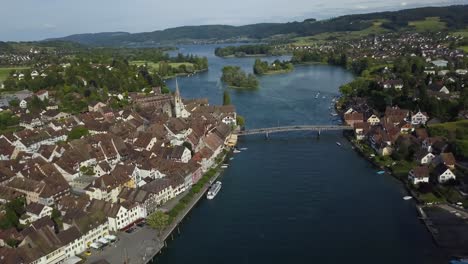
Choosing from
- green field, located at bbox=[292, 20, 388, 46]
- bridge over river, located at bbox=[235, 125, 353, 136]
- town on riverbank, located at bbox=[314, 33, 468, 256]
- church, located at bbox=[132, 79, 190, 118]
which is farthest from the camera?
green field, located at bbox=[292, 20, 388, 46]

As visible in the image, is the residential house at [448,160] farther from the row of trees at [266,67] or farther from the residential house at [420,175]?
the row of trees at [266,67]

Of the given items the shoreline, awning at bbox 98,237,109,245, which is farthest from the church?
awning at bbox 98,237,109,245

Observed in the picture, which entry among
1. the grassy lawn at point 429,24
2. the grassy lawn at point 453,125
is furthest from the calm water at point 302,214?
the grassy lawn at point 429,24

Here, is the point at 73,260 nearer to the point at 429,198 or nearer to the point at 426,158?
the point at 429,198

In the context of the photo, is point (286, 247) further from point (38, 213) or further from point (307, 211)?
point (38, 213)

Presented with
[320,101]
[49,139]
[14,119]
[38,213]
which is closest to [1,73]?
[14,119]

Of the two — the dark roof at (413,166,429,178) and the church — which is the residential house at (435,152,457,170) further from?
the church

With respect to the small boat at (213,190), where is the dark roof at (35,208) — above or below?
above
